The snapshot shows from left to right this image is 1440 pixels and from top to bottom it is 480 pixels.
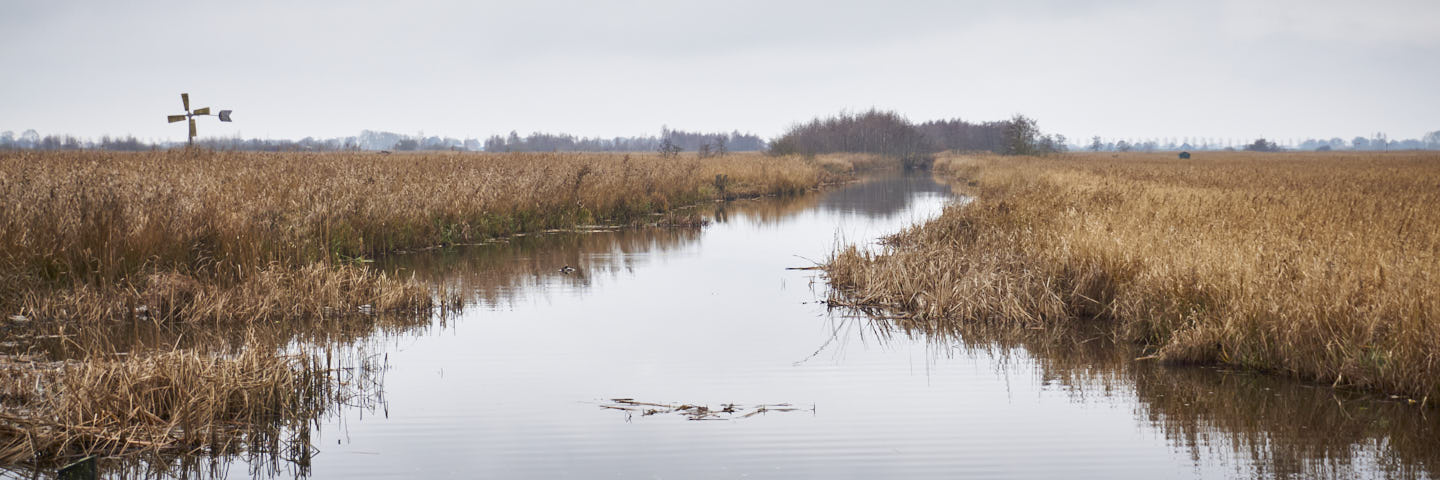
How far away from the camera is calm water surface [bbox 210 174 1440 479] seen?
21.6 feet

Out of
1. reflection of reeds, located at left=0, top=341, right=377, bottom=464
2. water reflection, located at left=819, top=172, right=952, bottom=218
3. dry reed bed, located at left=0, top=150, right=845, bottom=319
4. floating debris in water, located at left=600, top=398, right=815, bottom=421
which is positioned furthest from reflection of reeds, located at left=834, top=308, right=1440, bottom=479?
water reflection, located at left=819, top=172, right=952, bottom=218

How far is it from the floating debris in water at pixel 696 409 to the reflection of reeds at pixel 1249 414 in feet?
8.13

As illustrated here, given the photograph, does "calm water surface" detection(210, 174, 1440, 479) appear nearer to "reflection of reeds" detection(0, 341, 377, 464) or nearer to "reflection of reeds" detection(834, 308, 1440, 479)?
"reflection of reeds" detection(834, 308, 1440, 479)

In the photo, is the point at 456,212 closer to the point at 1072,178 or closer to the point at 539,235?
the point at 539,235

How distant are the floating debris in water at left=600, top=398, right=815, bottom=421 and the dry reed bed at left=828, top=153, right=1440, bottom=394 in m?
3.70

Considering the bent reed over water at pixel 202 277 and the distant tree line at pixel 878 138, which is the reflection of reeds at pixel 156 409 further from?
the distant tree line at pixel 878 138

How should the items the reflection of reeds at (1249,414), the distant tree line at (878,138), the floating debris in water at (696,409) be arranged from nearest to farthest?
the reflection of reeds at (1249,414) → the floating debris in water at (696,409) → the distant tree line at (878,138)

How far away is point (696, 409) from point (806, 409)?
0.84 meters

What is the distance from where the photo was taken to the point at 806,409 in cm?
792

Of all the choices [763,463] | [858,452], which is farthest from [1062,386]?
[763,463]

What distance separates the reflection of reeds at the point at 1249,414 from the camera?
6535 millimetres

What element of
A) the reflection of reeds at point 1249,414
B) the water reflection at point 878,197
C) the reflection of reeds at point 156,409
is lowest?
the reflection of reeds at point 1249,414

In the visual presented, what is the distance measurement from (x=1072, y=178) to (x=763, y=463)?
2556cm

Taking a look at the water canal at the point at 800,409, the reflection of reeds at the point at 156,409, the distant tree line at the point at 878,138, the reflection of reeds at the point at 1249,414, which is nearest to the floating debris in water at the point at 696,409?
the water canal at the point at 800,409
